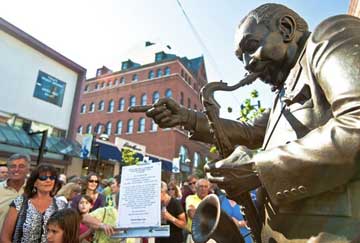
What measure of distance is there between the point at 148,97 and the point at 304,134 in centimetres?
3748

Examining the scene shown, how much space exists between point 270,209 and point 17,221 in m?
3.20

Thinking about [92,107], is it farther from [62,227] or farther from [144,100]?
[62,227]

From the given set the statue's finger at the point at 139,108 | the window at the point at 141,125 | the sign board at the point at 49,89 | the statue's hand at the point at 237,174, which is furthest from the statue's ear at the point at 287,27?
the window at the point at 141,125

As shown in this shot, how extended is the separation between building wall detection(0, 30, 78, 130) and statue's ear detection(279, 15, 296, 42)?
18.9 metres

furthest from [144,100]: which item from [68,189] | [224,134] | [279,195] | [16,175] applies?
[279,195]

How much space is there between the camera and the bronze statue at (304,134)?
0.96 metres

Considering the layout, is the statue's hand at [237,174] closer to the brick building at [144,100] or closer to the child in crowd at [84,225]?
the child in crowd at [84,225]

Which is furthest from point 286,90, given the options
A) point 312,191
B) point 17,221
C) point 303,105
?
point 17,221

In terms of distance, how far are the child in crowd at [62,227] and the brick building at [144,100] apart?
97.5 ft

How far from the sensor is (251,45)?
4.50 ft

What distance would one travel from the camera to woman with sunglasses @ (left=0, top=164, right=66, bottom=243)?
3248mm

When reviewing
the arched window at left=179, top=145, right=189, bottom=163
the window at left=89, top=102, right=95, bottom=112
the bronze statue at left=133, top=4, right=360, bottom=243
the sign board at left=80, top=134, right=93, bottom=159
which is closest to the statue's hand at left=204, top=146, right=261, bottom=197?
the bronze statue at left=133, top=4, right=360, bottom=243

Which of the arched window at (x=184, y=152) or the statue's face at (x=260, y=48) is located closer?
the statue's face at (x=260, y=48)

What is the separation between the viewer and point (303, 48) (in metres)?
1.38
